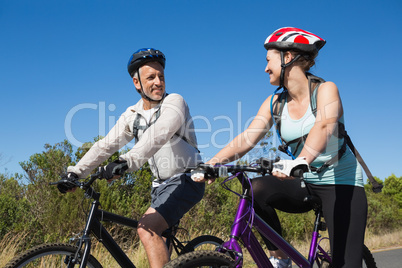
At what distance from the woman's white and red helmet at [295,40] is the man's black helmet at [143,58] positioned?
1.05 meters

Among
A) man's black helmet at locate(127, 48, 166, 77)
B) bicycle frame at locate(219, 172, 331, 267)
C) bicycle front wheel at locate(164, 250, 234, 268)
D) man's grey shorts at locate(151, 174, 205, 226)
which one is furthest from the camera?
man's black helmet at locate(127, 48, 166, 77)

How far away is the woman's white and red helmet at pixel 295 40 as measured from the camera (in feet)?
10.3

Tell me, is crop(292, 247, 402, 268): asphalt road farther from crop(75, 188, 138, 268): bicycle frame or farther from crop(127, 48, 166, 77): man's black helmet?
crop(127, 48, 166, 77): man's black helmet

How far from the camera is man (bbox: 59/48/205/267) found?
3.29 metres

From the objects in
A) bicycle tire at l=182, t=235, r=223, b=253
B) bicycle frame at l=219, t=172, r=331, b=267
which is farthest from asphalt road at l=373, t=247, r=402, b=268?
bicycle frame at l=219, t=172, r=331, b=267

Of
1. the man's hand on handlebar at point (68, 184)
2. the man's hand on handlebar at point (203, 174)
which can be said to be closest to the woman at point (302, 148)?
the man's hand on handlebar at point (203, 174)

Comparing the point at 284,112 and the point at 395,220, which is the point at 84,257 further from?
the point at 395,220

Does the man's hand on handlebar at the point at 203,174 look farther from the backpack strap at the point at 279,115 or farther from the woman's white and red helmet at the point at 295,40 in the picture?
the woman's white and red helmet at the point at 295,40

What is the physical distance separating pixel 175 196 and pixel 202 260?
3.70ft

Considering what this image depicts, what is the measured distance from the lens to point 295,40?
3125mm

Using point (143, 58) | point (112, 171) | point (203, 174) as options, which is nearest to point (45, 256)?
point (112, 171)

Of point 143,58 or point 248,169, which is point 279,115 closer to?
point 248,169

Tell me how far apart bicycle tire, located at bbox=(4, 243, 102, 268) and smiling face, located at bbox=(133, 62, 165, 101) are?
4.76ft

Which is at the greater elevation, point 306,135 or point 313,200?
point 306,135
